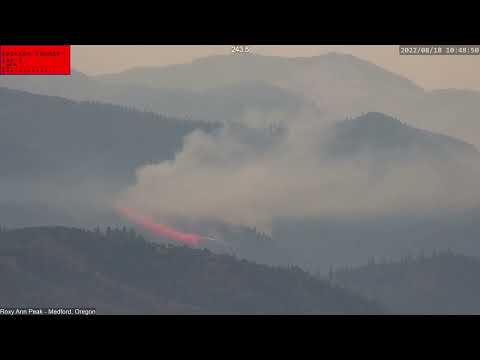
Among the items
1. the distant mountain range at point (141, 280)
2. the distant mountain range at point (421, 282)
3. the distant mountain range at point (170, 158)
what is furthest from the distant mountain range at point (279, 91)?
the distant mountain range at point (141, 280)

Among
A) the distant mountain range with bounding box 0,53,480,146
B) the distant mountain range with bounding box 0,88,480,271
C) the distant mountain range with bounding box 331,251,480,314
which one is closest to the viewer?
the distant mountain range with bounding box 331,251,480,314

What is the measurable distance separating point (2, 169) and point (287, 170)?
7.64 metres

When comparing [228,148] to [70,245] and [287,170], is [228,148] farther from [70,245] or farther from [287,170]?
[70,245]

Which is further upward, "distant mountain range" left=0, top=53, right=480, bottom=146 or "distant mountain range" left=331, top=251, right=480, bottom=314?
"distant mountain range" left=0, top=53, right=480, bottom=146

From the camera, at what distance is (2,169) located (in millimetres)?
28719

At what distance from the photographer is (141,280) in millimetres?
28078

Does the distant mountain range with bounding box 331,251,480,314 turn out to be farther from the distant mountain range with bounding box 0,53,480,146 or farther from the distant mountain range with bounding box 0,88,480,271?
the distant mountain range with bounding box 0,53,480,146
